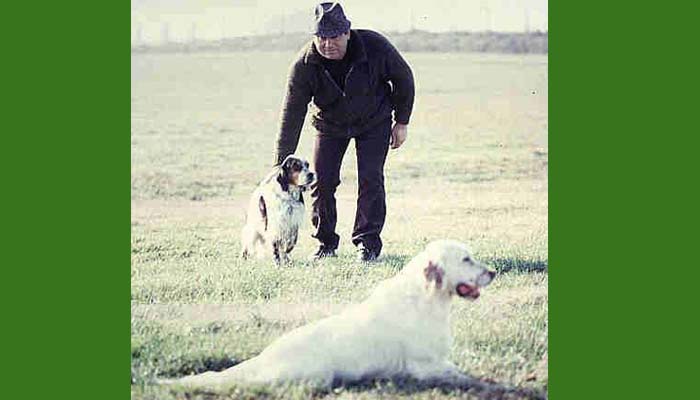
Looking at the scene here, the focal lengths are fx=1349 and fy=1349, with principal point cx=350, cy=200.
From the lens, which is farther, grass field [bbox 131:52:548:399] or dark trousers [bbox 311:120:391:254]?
dark trousers [bbox 311:120:391:254]

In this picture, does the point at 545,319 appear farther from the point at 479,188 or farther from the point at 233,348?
the point at 233,348

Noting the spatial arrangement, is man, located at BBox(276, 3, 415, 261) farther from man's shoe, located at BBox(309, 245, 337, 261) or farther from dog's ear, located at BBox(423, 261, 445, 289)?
dog's ear, located at BBox(423, 261, 445, 289)

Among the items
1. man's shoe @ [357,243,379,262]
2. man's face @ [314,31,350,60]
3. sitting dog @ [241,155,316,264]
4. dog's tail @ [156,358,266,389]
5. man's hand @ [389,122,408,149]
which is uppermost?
man's face @ [314,31,350,60]

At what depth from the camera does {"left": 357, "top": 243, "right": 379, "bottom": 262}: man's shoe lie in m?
6.80

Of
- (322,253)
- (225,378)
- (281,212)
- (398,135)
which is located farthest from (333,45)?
(225,378)

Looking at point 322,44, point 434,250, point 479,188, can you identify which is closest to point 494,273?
point 434,250

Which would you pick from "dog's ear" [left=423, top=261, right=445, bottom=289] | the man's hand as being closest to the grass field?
the man's hand

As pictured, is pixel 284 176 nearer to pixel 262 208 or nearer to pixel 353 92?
pixel 262 208

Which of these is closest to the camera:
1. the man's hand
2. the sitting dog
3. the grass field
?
the grass field

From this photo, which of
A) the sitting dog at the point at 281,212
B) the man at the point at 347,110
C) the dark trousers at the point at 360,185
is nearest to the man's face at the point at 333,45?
the man at the point at 347,110

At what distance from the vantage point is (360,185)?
6.83m

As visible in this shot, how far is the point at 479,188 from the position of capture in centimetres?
709

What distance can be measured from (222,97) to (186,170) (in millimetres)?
423

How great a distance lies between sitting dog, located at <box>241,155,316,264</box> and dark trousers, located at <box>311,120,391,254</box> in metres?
0.08
